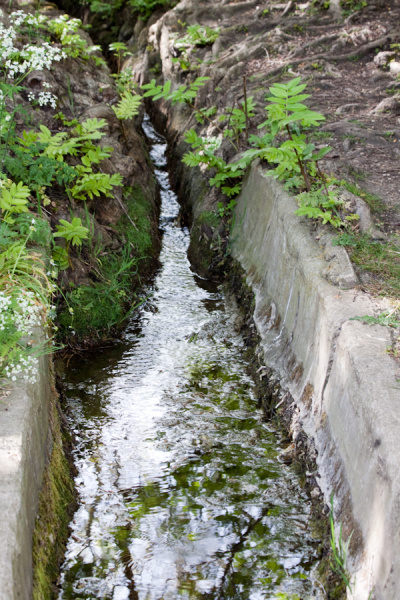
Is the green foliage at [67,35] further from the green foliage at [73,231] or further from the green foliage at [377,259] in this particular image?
the green foliage at [377,259]

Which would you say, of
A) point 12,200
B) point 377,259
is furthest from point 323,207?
point 12,200

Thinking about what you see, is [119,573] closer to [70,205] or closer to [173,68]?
[70,205]

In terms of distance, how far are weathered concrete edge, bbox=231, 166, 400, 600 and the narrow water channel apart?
16.2 inches

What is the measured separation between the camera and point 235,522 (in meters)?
3.80

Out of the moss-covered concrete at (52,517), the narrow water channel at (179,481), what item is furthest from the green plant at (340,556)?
the moss-covered concrete at (52,517)

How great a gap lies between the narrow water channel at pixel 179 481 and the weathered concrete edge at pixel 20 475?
576 mm

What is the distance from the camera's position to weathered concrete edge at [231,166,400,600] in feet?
9.36

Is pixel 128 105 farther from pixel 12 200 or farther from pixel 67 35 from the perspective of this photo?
pixel 12 200

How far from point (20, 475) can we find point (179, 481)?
1579 mm

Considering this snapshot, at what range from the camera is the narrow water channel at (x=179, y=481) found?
3.38 meters

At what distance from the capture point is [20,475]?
2.85 metres

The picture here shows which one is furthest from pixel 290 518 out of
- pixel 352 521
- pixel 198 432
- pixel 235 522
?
pixel 198 432

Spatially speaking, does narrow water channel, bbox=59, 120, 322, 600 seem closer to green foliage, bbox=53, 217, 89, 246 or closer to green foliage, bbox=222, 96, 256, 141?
green foliage, bbox=53, 217, 89, 246

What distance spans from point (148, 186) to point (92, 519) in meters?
5.81
